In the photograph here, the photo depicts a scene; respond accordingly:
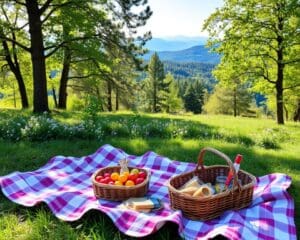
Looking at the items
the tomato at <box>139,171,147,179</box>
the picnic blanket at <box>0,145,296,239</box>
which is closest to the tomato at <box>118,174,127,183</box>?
the tomato at <box>139,171,147,179</box>

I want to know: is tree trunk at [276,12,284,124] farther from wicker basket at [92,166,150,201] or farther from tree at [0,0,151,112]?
wicker basket at [92,166,150,201]

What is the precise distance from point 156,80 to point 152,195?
55.9 meters

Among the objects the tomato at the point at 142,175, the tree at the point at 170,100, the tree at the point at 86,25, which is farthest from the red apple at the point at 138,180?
the tree at the point at 170,100

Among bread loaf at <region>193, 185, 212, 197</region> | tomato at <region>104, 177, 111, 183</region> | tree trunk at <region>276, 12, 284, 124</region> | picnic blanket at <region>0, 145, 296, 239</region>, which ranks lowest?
picnic blanket at <region>0, 145, 296, 239</region>

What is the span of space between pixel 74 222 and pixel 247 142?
18.3 feet

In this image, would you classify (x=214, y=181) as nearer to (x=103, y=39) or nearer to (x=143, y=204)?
Result: (x=143, y=204)

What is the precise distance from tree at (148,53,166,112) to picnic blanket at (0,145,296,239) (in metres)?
54.3

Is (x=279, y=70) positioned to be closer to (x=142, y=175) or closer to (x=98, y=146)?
(x=98, y=146)

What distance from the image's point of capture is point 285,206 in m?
4.36

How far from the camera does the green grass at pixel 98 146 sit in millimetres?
3855

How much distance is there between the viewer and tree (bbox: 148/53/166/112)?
60.2 m

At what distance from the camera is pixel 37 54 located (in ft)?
44.4

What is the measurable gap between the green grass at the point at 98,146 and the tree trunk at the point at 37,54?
20.8 feet

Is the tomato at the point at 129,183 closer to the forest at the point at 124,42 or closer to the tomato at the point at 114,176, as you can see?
the tomato at the point at 114,176
